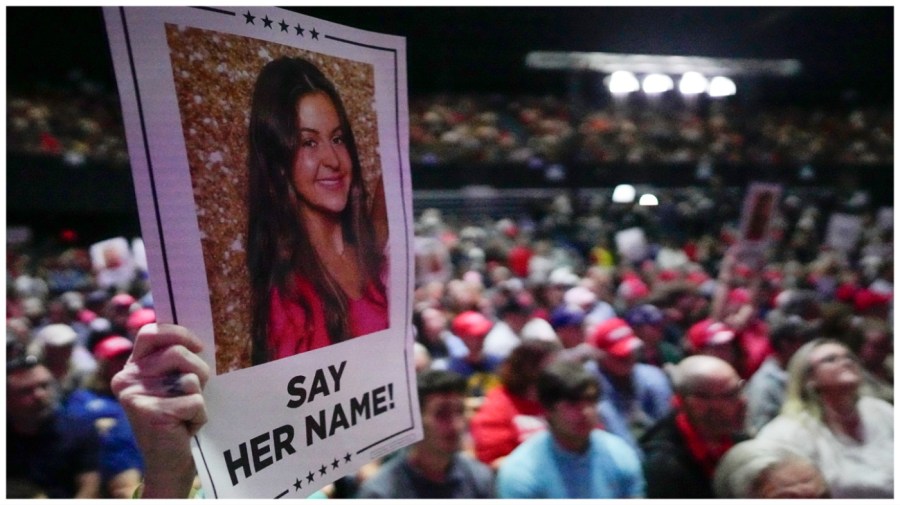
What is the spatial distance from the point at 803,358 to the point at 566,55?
17.6ft

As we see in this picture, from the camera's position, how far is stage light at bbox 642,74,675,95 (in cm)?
701

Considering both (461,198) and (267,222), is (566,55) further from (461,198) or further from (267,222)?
(267,222)

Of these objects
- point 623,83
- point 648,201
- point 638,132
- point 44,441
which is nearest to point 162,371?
point 44,441

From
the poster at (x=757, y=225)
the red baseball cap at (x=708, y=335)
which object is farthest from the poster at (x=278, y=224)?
the poster at (x=757, y=225)

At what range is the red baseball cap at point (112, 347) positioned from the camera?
6.62 feet

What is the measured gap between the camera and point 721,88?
7.69 metres

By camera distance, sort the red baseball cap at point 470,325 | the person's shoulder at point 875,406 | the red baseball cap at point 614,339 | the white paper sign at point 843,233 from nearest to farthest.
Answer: the person's shoulder at point 875,406, the red baseball cap at point 614,339, the red baseball cap at point 470,325, the white paper sign at point 843,233

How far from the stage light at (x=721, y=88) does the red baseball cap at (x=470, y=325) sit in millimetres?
5426

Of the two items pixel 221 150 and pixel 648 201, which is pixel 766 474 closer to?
pixel 221 150

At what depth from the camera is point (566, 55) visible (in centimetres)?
706

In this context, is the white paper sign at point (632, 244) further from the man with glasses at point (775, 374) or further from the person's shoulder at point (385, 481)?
the person's shoulder at point (385, 481)

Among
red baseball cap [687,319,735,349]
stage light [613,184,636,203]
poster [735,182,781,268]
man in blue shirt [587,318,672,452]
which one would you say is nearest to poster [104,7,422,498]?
man in blue shirt [587,318,672,452]

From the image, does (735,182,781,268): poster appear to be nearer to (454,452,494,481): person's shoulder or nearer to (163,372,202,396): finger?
(454,452,494,481): person's shoulder

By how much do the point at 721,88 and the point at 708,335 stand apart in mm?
5690
